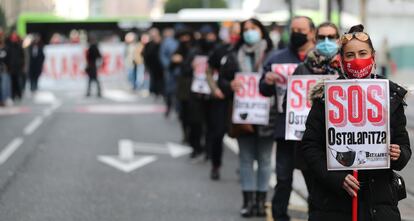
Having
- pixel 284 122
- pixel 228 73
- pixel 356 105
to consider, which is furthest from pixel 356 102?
pixel 228 73

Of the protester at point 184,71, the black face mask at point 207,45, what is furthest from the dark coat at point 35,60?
the black face mask at point 207,45

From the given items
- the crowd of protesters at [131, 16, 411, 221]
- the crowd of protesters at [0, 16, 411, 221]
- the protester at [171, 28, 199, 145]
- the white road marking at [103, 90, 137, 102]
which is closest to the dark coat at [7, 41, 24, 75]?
the white road marking at [103, 90, 137, 102]

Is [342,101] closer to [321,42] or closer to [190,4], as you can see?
[321,42]

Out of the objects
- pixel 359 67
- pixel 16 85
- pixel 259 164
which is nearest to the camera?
pixel 359 67

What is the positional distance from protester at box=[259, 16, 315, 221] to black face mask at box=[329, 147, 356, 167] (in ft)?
9.75

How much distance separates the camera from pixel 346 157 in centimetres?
518

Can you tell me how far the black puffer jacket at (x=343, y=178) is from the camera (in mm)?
5148

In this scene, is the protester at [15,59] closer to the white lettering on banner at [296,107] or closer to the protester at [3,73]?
the protester at [3,73]

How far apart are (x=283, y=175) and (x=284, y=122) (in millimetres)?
411

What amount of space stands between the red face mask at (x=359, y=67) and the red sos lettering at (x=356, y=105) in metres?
0.07

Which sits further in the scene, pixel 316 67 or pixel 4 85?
pixel 4 85

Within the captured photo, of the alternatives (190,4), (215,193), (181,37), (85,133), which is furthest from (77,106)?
(190,4)

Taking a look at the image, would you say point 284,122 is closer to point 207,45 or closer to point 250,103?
point 250,103

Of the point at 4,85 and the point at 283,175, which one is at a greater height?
the point at 283,175
